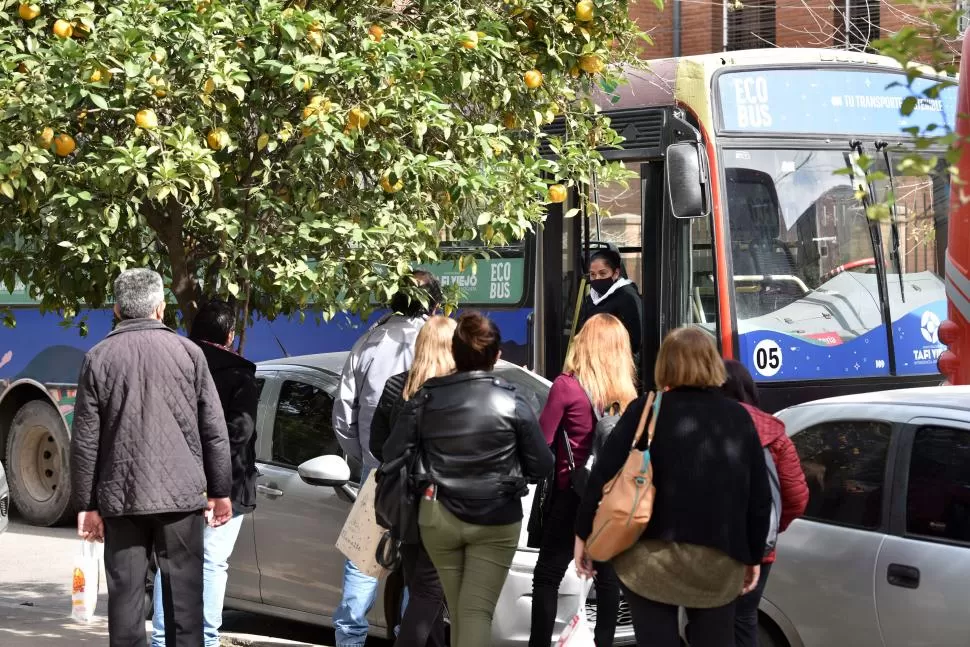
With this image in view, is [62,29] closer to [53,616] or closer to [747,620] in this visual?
[747,620]

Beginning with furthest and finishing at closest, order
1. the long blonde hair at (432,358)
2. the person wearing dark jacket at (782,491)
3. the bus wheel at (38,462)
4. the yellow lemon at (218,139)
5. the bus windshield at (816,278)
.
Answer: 1. the bus wheel at (38,462)
2. the bus windshield at (816,278)
3. the long blonde hair at (432,358)
4. the yellow lemon at (218,139)
5. the person wearing dark jacket at (782,491)

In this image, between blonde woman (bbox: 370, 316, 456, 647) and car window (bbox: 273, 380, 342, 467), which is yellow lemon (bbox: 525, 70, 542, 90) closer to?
blonde woman (bbox: 370, 316, 456, 647)

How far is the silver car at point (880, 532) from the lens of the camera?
Answer: 530 centimetres

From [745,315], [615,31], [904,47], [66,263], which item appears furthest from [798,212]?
[904,47]

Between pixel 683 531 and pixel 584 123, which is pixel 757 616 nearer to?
pixel 683 531

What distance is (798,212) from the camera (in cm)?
965

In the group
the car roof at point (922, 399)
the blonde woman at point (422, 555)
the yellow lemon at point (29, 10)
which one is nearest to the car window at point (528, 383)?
the blonde woman at point (422, 555)

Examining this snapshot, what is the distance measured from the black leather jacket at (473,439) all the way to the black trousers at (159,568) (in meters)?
0.94

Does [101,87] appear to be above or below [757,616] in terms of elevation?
above

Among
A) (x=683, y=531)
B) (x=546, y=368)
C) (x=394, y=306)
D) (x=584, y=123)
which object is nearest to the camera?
(x=683, y=531)

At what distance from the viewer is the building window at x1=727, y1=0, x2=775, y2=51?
2209 centimetres

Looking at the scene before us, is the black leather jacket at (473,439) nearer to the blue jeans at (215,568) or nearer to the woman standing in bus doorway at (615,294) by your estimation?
the blue jeans at (215,568)

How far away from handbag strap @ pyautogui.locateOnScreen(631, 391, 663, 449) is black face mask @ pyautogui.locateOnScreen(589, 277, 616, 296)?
4.87 meters

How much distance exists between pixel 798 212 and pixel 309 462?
4155mm
